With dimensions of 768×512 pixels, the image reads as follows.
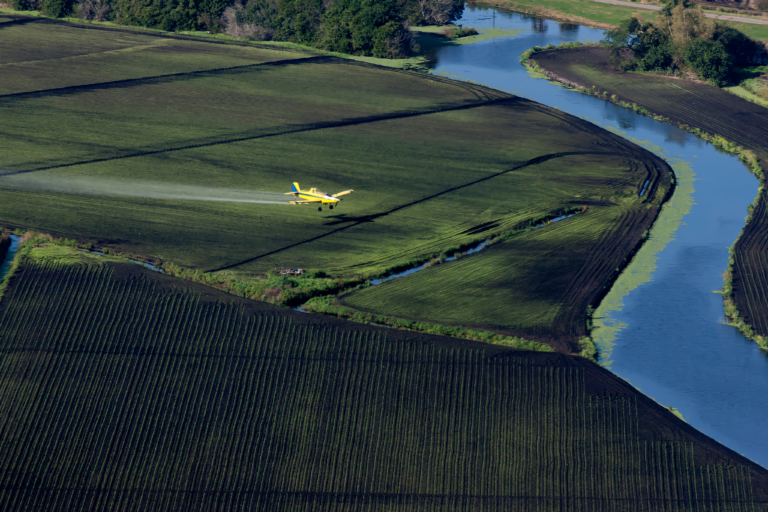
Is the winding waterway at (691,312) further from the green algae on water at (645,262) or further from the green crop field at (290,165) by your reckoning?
the green crop field at (290,165)

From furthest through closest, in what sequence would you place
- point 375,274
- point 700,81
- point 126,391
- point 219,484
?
point 700,81 < point 375,274 < point 126,391 < point 219,484

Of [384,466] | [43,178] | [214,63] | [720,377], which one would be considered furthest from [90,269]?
[214,63]

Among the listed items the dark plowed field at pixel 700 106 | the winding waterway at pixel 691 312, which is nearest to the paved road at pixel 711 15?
the dark plowed field at pixel 700 106

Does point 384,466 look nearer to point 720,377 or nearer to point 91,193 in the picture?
point 720,377

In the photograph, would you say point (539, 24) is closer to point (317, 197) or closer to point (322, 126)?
point (322, 126)

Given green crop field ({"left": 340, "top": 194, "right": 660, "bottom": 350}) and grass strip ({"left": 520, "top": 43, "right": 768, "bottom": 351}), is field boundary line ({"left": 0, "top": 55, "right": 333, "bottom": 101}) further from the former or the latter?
green crop field ({"left": 340, "top": 194, "right": 660, "bottom": 350})

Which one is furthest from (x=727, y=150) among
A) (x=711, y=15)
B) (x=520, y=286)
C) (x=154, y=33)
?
(x=154, y=33)
